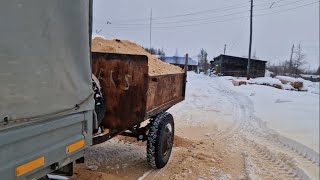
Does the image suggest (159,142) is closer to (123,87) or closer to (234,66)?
(123,87)

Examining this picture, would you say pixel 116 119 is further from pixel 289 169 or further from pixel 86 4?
pixel 289 169

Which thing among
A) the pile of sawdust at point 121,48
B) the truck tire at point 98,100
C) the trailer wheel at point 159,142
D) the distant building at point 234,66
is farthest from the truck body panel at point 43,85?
the distant building at point 234,66

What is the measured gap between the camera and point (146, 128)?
18.4 ft

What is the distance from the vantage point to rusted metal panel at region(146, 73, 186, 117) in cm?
515

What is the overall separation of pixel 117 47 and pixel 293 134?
4.70 meters

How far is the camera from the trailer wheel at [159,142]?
536 centimetres

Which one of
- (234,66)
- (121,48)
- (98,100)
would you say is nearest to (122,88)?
(98,100)

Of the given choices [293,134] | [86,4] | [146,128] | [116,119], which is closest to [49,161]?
[86,4]

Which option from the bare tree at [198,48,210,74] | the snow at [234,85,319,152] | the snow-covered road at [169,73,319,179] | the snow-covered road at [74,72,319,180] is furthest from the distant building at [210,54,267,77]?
the snow-covered road at [74,72,319,180]

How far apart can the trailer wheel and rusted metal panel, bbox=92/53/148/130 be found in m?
0.57

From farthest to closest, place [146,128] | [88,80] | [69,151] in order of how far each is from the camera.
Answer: [146,128], [88,80], [69,151]

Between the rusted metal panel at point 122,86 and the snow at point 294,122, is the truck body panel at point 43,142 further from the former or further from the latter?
the snow at point 294,122

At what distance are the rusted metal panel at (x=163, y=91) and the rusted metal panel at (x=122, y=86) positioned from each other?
20cm

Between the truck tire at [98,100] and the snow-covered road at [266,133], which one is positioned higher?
the truck tire at [98,100]
